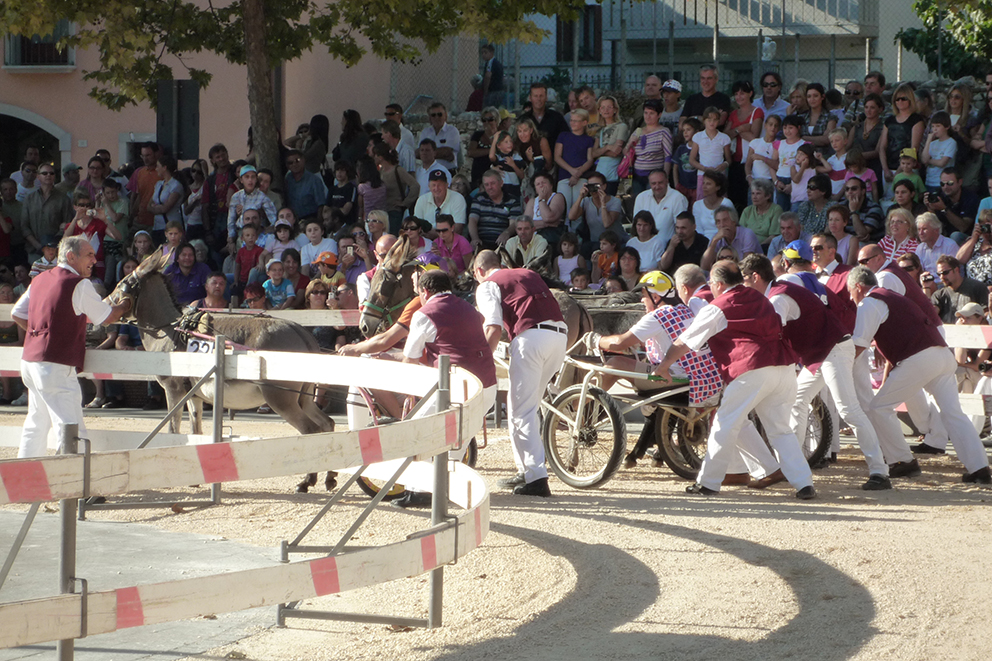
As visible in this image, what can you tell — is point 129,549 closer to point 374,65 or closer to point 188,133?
point 188,133

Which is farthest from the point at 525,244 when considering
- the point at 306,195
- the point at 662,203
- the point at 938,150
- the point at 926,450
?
the point at 926,450

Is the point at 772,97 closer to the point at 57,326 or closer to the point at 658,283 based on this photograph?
the point at 658,283

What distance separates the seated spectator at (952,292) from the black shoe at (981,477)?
2.97m

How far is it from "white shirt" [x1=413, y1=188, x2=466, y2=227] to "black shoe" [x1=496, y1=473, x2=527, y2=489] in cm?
662

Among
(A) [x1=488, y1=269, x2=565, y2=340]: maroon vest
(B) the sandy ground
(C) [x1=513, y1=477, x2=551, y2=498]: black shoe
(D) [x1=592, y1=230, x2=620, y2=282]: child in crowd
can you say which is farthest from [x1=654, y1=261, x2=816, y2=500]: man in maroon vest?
(D) [x1=592, y1=230, x2=620, y2=282]: child in crowd

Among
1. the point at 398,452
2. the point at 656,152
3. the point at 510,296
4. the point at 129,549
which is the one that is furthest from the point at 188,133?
the point at 398,452

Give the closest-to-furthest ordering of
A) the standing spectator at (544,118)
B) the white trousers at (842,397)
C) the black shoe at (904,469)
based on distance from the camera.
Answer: the white trousers at (842,397)
the black shoe at (904,469)
the standing spectator at (544,118)

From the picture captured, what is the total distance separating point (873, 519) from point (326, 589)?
4554mm

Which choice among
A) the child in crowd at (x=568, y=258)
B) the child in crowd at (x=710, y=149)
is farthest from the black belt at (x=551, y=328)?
the child in crowd at (x=710, y=149)

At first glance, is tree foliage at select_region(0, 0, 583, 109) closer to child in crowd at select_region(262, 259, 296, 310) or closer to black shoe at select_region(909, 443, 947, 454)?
child in crowd at select_region(262, 259, 296, 310)

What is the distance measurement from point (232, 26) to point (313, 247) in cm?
503

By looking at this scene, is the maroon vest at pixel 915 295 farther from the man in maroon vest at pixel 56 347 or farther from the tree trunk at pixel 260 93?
the tree trunk at pixel 260 93

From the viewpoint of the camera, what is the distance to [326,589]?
5129 millimetres

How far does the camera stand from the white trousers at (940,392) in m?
9.80
